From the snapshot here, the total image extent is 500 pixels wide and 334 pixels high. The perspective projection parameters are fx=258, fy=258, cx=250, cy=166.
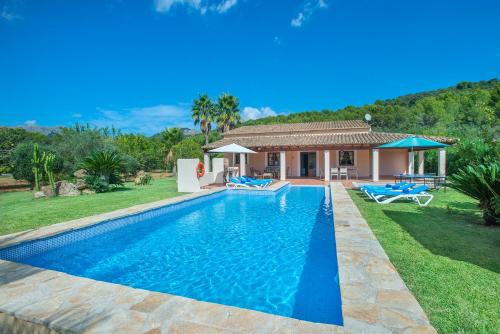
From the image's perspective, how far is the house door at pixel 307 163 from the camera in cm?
2353

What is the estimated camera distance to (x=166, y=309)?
2.96 m

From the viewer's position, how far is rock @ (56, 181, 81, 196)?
14.7 m

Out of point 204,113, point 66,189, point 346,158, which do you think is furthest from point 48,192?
point 204,113

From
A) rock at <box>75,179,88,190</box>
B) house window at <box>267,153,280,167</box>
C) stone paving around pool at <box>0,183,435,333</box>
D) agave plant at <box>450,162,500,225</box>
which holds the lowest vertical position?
stone paving around pool at <box>0,183,435,333</box>

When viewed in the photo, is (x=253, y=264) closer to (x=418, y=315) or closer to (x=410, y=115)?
(x=418, y=315)

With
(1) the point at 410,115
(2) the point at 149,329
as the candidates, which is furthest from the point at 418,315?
(1) the point at 410,115

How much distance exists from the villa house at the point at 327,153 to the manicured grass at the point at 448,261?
11.5 meters

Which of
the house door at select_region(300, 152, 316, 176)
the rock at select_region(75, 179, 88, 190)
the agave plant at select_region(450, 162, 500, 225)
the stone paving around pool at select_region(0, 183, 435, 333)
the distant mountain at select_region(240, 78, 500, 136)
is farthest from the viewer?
the distant mountain at select_region(240, 78, 500, 136)

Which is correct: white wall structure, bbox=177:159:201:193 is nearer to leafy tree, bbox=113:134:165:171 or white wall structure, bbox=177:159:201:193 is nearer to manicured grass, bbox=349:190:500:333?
manicured grass, bbox=349:190:500:333

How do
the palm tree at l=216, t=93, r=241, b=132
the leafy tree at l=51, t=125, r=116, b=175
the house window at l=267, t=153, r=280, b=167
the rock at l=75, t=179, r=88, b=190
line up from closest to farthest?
1. the rock at l=75, t=179, r=88, b=190
2. the house window at l=267, t=153, r=280, b=167
3. the leafy tree at l=51, t=125, r=116, b=175
4. the palm tree at l=216, t=93, r=241, b=132

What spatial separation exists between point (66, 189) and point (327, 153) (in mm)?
17014

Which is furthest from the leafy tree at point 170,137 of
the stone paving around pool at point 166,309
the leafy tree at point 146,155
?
the stone paving around pool at point 166,309

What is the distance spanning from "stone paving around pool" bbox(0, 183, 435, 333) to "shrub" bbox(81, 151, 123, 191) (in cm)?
1268

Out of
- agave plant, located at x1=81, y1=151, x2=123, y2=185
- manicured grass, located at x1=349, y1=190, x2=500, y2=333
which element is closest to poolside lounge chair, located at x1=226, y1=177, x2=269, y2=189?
agave plant, located at x1=81, y1=151, x2=123, y2=185
